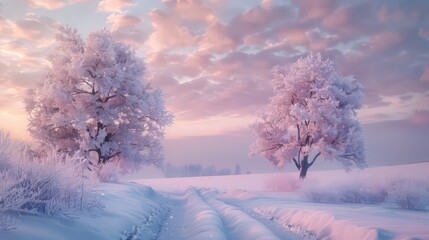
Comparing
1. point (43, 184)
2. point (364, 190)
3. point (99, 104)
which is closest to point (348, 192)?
point (364, 190)

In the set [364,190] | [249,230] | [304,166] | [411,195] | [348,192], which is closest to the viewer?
[249,230]

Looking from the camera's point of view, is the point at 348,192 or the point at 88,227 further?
Answer: the point at 348,192

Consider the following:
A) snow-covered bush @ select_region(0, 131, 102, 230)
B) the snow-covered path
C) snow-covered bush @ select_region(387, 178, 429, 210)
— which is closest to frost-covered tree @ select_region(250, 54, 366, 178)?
snow-covered bush @ select_region(387, 178, 429, 210)

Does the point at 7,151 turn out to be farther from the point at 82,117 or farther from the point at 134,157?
the point at 134,157

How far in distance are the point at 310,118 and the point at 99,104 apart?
15.3 metres

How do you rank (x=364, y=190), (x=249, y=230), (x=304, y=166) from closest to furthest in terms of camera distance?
(x=249, y=230), (x=364, y=190), (x=304, y=166)

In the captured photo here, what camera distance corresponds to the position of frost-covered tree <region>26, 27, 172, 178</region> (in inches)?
952

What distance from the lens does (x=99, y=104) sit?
81.0ft

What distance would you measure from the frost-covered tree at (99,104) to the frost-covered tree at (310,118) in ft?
28.8

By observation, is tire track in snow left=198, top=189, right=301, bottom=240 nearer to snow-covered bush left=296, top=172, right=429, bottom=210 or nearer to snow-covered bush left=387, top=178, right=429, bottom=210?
snow-covered bush left=387, top=178, right=429, bottom=210

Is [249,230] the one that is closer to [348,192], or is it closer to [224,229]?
[224,229]

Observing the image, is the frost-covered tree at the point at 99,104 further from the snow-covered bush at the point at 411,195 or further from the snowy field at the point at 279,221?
the snow-covered bush at the point at 411,195

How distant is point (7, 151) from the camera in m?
7.74

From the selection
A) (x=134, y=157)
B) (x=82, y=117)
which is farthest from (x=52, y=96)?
Answer: (x=134, y=157)
